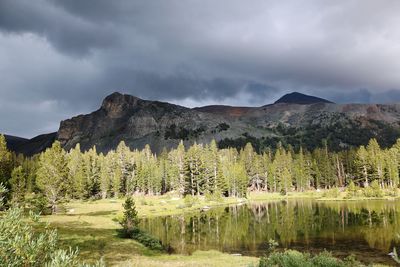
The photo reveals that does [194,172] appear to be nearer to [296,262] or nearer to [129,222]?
[129,222]

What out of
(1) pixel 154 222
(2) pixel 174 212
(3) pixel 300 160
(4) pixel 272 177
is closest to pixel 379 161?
(3) pixel 300 160

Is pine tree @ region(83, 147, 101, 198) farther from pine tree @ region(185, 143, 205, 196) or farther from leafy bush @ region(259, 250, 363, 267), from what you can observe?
leafy bush @ region(259, 250, 363, 267)

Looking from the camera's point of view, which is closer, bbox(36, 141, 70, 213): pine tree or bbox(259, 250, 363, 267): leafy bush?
bbox(259, 250, 363, 267): leafy bush

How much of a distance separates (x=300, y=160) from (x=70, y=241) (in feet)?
501

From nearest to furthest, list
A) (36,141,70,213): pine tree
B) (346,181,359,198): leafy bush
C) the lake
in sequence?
the lake < (36,141,70,213): pine tree < (346,181,359,198): leafy bush

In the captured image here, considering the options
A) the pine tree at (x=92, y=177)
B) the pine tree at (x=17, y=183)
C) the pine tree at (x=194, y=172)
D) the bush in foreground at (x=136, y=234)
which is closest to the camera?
the bush in foreground at (x=136, y=234)

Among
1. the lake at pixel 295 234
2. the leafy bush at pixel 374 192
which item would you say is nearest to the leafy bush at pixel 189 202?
the lake at pixel 295 234

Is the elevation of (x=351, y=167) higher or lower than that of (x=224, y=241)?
higher

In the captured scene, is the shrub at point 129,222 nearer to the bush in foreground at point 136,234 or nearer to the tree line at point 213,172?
the bush in foreground at point 136,234

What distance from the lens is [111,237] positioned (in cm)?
4775

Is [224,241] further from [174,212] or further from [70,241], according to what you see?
[174,212]

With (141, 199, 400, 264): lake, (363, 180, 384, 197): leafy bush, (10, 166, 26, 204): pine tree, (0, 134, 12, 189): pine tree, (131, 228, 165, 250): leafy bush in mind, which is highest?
(0, 134, 12, 189): pine tree

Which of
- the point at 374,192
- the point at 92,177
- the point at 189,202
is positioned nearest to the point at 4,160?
the point at 189,202

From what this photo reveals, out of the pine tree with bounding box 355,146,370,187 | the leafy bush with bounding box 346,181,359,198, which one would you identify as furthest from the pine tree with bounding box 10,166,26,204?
the pine tree with bounding box 355,146,370,187
